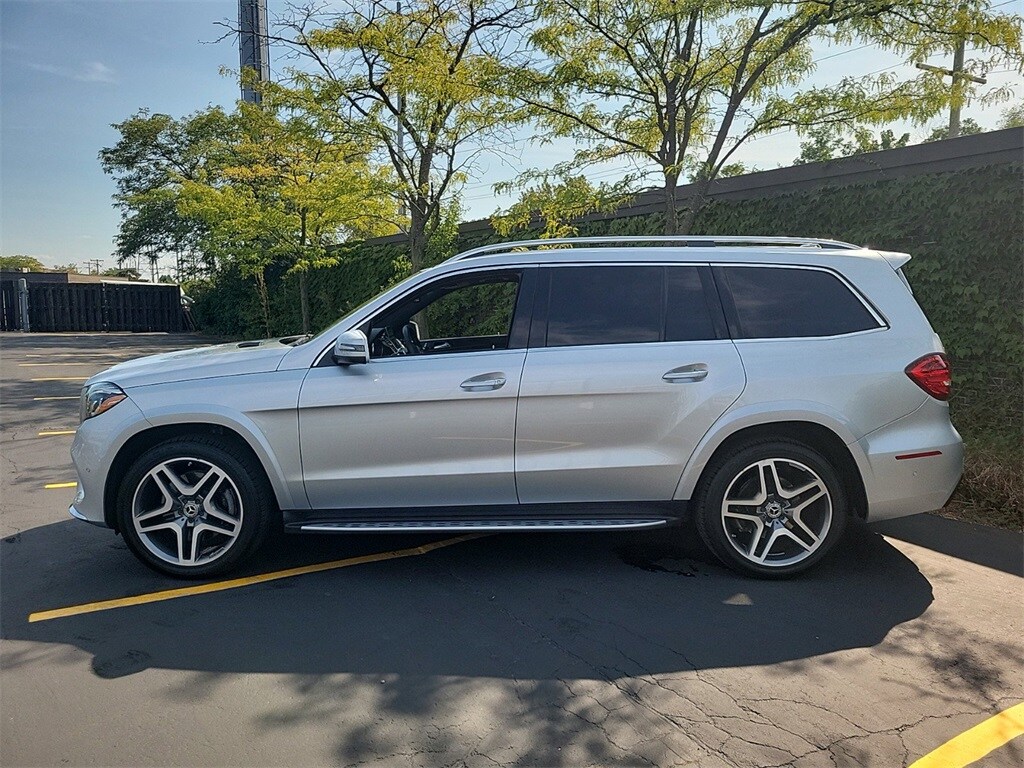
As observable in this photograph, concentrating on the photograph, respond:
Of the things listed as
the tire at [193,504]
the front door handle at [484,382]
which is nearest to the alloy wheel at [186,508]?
the tire at [193,504]

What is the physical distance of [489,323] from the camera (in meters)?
11.5

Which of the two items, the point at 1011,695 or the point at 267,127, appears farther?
the point at 267,127

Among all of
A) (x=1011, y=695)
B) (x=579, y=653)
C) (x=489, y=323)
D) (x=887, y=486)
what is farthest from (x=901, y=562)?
(x=489, y=323)

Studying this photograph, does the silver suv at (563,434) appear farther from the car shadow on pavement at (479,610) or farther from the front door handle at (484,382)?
the car shadow on pavement at (479,610)

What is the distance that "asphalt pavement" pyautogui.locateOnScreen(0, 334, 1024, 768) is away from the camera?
277 cm

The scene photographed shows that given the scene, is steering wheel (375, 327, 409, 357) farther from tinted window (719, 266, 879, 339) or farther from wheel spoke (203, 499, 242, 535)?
tinted window (719, 266, 879, 339)

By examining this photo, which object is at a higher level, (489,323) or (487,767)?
(489,323)

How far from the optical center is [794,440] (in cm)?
424

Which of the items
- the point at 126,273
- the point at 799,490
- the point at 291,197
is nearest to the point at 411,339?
the point at 799,490

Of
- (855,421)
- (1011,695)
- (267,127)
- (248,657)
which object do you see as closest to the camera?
(1011,695)

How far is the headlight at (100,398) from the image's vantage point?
4.20 metres

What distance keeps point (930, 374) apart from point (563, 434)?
210 centimetres

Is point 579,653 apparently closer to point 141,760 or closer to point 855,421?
point 141,760

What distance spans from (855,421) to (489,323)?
7800mm
